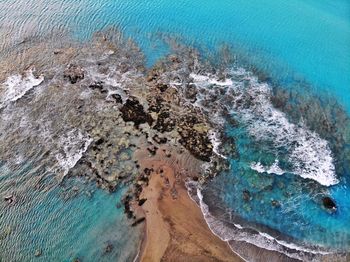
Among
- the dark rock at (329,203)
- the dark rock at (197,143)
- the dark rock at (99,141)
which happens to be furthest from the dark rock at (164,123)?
the dark rock at (329,203)

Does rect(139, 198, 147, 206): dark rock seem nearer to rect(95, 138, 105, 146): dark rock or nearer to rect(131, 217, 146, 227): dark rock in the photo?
rect(131, 217, 146, 227): dark rock

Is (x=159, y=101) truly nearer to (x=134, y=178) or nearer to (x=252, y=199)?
(x=134, y=178)

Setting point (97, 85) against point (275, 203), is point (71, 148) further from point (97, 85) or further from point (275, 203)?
point (275, 203)

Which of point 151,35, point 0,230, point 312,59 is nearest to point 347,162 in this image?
point 312,59

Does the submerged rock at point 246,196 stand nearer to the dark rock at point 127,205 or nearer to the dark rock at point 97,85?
the dark rock at point 127,205

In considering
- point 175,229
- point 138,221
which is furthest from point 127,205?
point 175,229
